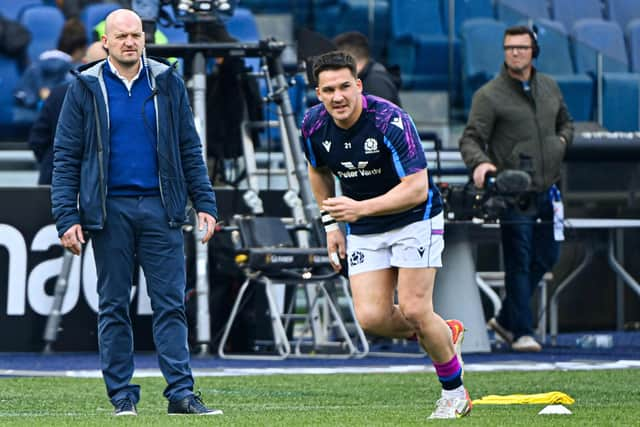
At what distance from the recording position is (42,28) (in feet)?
52.9

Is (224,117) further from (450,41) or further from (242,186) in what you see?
(450,41)

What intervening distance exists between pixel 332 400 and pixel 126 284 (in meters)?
1.72

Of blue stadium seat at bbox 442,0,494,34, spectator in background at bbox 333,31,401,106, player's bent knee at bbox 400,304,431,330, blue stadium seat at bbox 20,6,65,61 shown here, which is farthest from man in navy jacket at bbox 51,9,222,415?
blue stadium seat at bbox 20,6,65,61

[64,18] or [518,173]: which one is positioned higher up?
[64,18]

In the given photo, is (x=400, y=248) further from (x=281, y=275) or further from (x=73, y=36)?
(x=73, y=36)

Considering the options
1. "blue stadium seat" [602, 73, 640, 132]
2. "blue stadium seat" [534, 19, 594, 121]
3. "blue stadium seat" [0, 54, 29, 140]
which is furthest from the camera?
"blue stadium seat" [0, 54, 29, 140]

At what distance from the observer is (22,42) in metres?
15.6

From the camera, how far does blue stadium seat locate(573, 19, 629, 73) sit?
46.6ft

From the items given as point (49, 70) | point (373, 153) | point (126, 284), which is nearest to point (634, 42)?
point (49, 70)

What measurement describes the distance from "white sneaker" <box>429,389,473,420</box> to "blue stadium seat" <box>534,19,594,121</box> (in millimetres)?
7064

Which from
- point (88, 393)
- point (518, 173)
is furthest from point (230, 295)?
point (88, 393)

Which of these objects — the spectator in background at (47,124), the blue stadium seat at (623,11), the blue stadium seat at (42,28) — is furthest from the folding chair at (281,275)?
the blue stadium seat at (623,11)

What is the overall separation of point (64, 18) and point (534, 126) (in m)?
6.00

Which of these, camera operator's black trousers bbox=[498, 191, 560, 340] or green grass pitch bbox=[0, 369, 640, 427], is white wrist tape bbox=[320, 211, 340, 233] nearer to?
green grass pitch bbox=[0, 369, 640, 427]
